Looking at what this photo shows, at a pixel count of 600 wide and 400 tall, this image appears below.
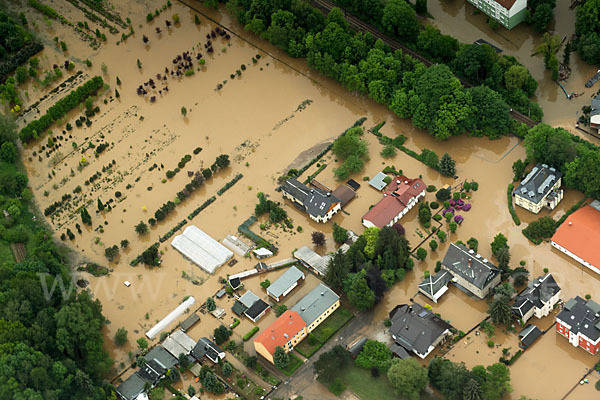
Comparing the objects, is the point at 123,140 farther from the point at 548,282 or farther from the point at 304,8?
the point at 548,282

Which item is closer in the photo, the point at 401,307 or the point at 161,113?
the point at 401,307

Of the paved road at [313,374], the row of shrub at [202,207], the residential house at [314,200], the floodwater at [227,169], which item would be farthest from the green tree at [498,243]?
the row of shrub at [202,207]

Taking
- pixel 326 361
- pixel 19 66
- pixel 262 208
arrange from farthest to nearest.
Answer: pixel 19 66 < pixel 262 208 < pixel 326 361

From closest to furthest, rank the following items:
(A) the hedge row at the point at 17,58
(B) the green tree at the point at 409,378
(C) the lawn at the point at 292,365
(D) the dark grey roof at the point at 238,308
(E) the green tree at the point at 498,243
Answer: (B) the green tree at the point at 409,378, (C) the lawn at the point at 292,365, (E) the green tree at the point at 498,243, (D) the dark grey roof at the point at 238,308, (A) the hedge row at the point at 17,58

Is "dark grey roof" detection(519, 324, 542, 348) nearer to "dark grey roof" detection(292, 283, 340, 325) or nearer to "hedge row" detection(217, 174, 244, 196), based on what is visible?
"dark grey roof" detection(292, 283, 340, 325)

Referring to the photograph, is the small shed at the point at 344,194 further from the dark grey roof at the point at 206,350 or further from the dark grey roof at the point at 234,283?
the dark grey roof at the point at 206,350

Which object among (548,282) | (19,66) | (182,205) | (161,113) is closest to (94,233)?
(182,205)

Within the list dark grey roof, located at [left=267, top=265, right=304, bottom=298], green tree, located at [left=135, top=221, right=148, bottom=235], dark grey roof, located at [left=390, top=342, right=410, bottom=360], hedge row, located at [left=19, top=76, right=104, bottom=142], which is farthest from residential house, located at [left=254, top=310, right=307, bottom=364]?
hedge row, located at [left=19, top=76, right=104, bottom=142]
